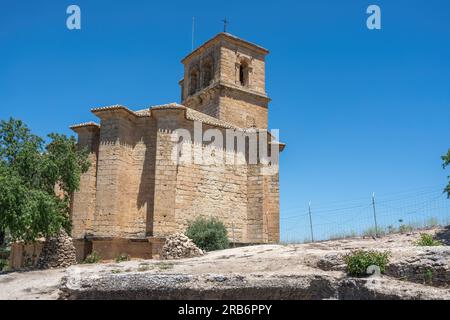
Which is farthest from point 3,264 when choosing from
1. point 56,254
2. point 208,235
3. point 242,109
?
point 242,109

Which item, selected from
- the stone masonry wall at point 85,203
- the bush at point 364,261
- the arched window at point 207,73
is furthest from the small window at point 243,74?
the bush at point 364,261

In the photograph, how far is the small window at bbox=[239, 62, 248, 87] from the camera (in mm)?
31844

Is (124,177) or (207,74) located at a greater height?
(207,74)

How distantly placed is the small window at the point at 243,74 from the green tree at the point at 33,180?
50.0ft

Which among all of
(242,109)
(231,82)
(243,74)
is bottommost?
(242,109)

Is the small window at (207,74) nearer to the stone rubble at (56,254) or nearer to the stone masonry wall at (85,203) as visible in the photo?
the stone masonry wall at (85,203)

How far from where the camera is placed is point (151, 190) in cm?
2123

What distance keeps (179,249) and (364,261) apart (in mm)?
7657

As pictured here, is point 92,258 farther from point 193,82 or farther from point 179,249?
point 193,82

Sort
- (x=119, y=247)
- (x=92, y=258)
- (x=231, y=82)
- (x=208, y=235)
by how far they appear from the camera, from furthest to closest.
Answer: (x=231, y=82), (x=119, y=247), (x=208, y=235), (x=92, y=258)

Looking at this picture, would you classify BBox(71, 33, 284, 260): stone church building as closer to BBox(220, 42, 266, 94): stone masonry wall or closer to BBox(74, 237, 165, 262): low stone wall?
BBox(74, 237, 165, 262): low stone wall
